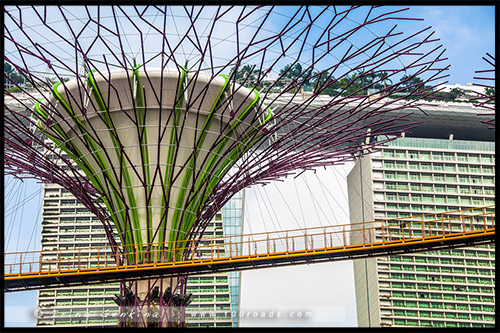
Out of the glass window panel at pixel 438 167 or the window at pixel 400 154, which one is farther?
the glass window panel at pixel 438 167

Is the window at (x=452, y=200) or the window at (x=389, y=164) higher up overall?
the window at (x=389, y=164)

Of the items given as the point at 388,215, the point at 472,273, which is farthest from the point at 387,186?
the point at 472,273

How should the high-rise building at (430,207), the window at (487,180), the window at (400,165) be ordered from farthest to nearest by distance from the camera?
the window at (487,180)
the window at (400,165)
the high-rise building at (430,207)

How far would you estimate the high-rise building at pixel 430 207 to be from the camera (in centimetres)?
10038

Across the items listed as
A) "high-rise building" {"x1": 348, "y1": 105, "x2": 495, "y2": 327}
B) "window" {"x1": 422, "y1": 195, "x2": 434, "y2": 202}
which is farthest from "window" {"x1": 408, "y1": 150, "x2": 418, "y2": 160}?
"window" {"x1": 422, "y1": 195, "x2": 434, "y2": 202}

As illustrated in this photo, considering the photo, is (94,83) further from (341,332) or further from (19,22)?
(341,332)

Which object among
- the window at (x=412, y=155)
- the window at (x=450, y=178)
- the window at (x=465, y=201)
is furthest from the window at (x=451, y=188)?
the window at (x=412, y=155)

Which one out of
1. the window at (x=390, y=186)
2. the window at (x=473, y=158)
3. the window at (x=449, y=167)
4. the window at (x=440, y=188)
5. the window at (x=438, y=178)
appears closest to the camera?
the window at (x=390, y=186)

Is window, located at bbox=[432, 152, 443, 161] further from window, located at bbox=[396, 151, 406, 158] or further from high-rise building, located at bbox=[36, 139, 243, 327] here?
high-rise building, located at bbox=[36, 139, 243, 327]

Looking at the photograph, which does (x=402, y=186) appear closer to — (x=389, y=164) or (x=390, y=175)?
(x=390, y=175)

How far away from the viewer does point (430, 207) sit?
361 feet

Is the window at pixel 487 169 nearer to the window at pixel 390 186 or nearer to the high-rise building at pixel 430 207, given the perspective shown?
the high-rise building at pixel 430 207

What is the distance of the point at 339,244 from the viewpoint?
132ft

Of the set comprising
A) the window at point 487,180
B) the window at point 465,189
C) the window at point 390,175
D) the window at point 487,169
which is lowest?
the window at point 465,189
